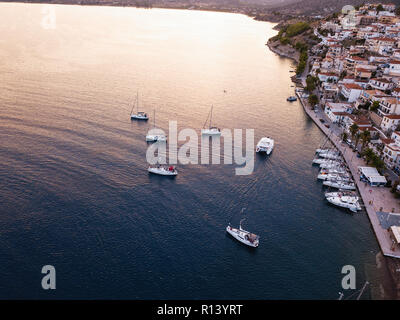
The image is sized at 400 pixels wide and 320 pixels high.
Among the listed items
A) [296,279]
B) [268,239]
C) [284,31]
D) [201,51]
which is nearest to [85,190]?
[268,239]

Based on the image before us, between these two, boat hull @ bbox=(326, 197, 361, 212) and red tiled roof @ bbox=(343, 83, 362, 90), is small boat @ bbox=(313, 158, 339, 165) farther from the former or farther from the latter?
red tiled roof @ bbox=(343, 83, 362, 90)

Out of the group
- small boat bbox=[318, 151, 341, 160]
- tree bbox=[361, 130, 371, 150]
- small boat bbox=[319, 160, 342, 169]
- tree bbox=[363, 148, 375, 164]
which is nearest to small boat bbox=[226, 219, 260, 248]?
small boat bbox=[319, 160, 342, 169]

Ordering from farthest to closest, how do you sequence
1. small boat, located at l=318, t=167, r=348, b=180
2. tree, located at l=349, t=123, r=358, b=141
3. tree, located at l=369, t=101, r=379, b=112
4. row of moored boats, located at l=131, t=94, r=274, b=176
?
tree, located at l=369, t=101, r=379, b=112 → tree, located at l=349, t=123, r=358, b=141 → small boat, located at l=318, t=167, r=348, b=180 → row of moored boats, located at l=131, t=94, r=274, b=176

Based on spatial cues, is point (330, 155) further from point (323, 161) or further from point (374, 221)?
point (374, 221)

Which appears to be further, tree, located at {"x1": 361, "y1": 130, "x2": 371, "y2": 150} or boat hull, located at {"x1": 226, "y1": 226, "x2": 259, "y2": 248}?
tree, located at {"x1": 361, "y1": 130, "x2": 371, "y2": 150}

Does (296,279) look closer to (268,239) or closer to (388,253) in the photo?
(268,239)

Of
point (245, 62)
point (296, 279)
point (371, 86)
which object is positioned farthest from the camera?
point (245, 62)

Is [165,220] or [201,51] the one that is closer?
[165,220]
